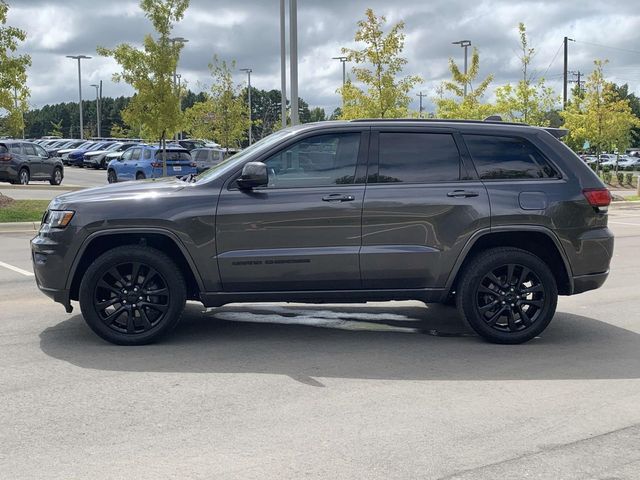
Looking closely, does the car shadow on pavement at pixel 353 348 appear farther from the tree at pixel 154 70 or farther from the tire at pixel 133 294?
the tree at pixel 154 70

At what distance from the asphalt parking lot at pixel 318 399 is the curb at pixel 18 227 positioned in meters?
8.34

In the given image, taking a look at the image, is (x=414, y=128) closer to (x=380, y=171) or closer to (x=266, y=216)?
(x=380, y=171)

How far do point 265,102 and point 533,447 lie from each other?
111416 mm

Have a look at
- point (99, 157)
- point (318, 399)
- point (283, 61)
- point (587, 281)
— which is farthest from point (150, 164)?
point (318, 399)

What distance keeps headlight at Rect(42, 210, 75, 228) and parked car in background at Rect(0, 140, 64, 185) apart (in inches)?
878

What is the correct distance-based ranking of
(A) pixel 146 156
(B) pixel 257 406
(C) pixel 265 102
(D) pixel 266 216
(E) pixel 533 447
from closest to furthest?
(E) pixel 533 447
(B) pixel 257 406
(D) pixel 266 216
(A) pixel 146 156
(C) pixel 265 102

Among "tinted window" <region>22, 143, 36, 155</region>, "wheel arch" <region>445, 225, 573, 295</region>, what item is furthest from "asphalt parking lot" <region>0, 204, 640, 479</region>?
"tinted window" <region>22, 143, 36, 155</region>

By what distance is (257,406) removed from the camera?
484 centimetres

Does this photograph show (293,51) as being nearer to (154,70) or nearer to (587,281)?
(154,70)

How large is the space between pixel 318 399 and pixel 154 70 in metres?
20.3

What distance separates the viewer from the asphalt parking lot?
3994 millimetres

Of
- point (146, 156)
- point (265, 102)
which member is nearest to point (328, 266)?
point (146, 156)

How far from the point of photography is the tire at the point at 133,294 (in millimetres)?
6141

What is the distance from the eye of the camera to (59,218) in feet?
20.3
